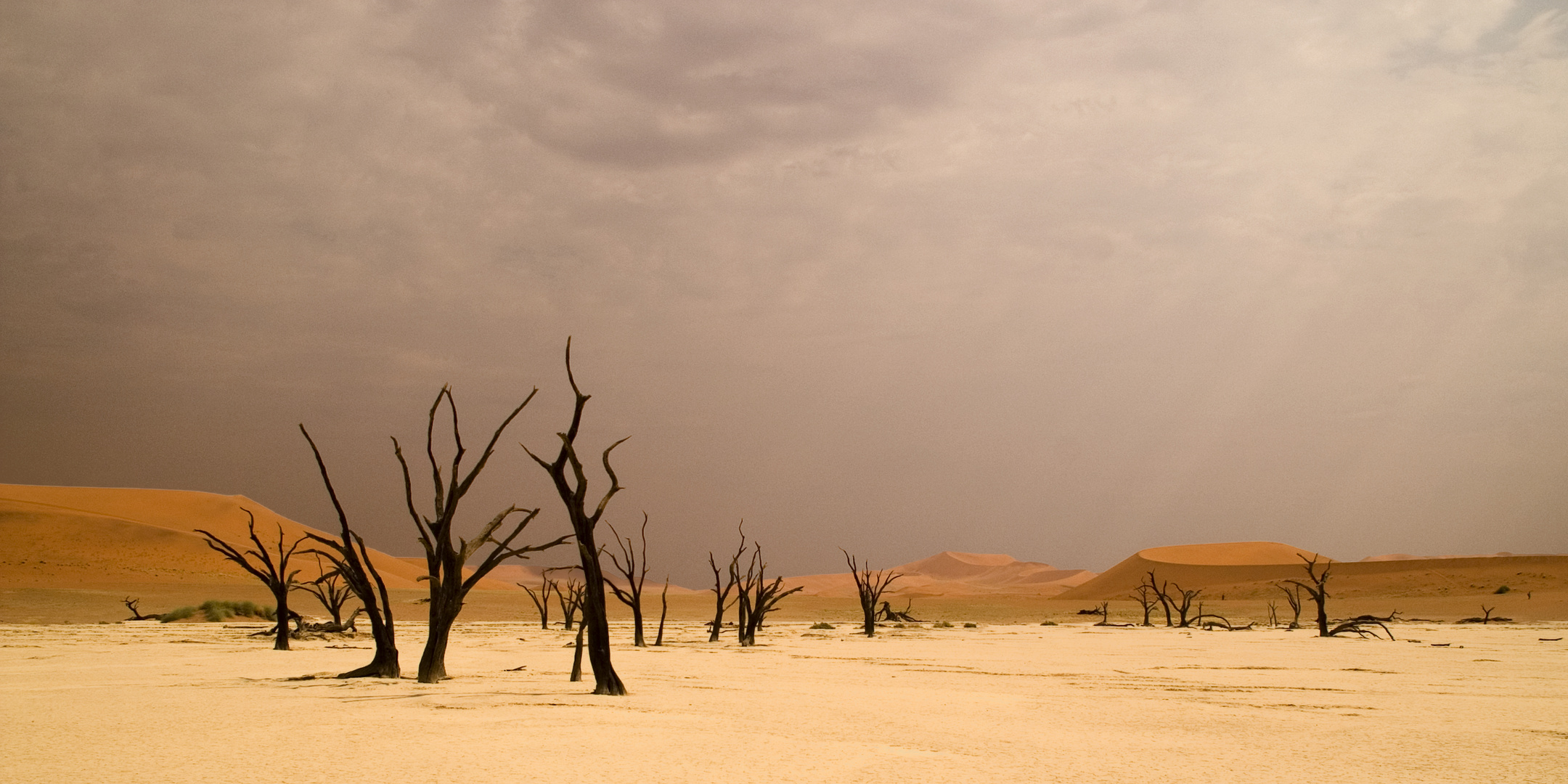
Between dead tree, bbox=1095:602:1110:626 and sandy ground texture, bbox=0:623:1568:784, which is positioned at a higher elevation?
sandy ground texture, bbox=0:623:1568:784

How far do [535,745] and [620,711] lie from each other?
1.79 meters

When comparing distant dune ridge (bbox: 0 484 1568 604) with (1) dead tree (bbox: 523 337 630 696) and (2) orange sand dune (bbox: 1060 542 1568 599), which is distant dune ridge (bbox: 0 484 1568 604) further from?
(1) dead tree (bbox: 523 337 630 696)

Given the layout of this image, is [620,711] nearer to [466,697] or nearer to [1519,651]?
[466,697]

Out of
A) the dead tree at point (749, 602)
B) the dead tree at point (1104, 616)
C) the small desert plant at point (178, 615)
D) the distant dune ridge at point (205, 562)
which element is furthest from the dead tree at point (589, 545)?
the distant dune ridge at point (205, 562)

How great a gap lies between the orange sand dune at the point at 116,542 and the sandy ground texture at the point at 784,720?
3707cm

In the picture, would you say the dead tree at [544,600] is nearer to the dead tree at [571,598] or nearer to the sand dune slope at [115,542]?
the dead tree at [571,598]

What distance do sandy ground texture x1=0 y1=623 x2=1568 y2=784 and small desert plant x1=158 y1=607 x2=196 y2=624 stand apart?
37.2 ft

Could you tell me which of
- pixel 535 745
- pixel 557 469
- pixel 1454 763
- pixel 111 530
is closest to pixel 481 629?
pixel 557 469

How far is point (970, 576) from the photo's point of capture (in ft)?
424

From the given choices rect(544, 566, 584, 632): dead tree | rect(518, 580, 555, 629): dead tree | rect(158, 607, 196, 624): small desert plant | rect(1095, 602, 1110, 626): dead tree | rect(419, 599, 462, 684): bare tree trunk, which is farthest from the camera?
rect(1095, 602, 1110, 626): dead tree

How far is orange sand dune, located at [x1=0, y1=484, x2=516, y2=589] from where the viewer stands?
46469 millimetres

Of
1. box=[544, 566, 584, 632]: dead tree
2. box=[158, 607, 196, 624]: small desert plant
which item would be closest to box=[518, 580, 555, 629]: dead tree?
box=[544, 566, 584, 632]: dead tree

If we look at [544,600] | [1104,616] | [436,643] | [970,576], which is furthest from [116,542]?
[970,576]

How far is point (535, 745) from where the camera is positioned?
6219mm
